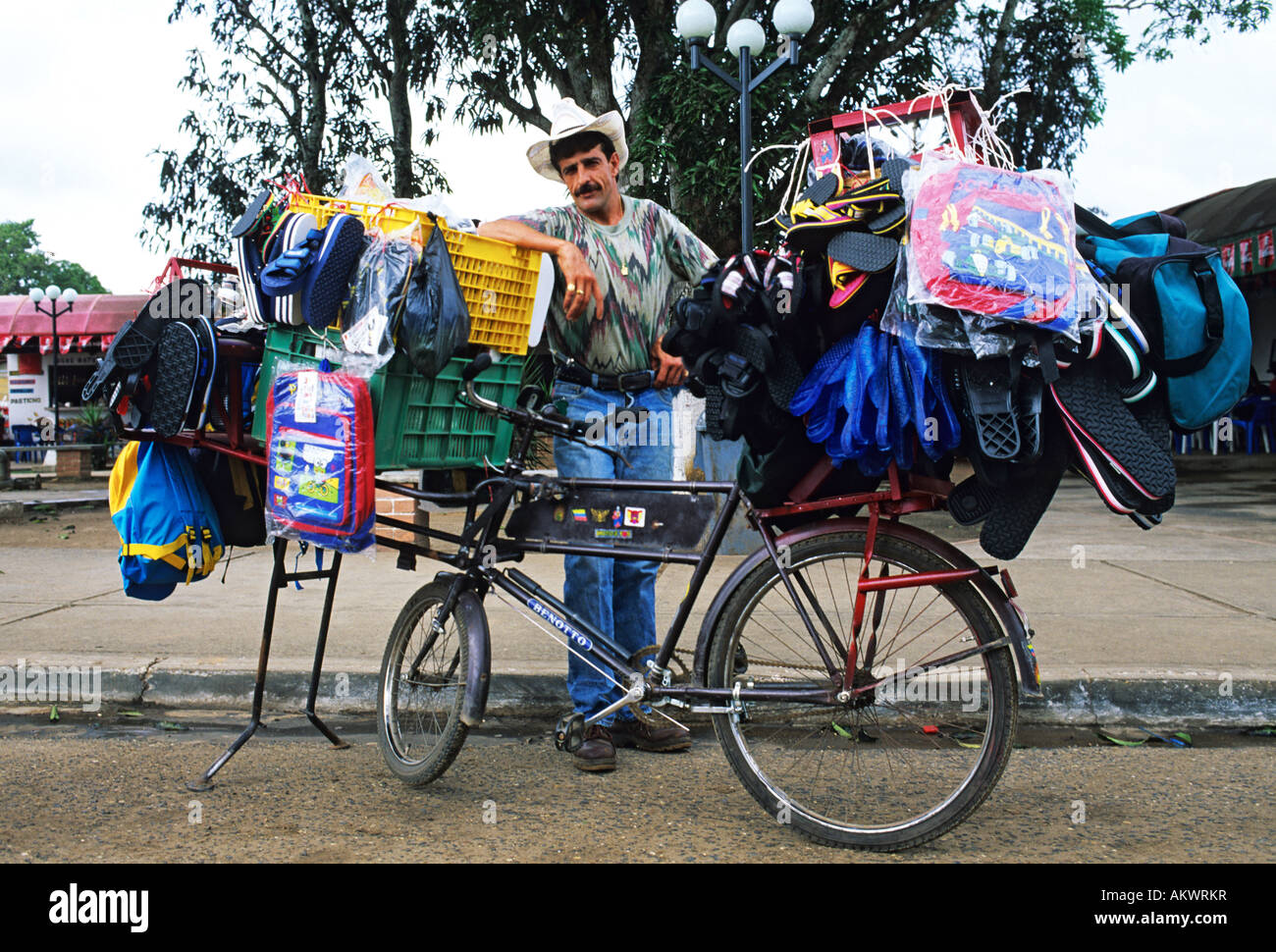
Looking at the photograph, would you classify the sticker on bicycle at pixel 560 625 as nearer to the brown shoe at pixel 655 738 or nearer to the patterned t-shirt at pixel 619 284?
the brown shoe at pixel 655 738

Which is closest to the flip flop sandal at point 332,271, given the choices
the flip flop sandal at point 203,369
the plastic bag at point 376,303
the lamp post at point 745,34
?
the plastic bag at point 376,303

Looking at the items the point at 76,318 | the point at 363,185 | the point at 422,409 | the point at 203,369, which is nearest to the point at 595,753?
the point at 422,409

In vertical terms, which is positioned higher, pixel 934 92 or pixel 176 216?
pixel 176 216

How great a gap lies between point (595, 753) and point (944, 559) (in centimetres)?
141

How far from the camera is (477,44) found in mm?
13945

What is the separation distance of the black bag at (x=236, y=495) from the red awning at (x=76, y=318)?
82.2 feet

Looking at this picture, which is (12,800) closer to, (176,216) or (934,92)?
(934,92)

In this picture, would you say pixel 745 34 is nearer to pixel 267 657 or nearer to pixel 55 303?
pixel 267 657

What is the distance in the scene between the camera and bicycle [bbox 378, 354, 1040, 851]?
109 inches

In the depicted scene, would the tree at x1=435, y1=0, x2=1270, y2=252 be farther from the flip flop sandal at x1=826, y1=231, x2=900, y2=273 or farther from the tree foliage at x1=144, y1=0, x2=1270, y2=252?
the flip flop sandal at x1=826, y1=231, x2=900, y2=273

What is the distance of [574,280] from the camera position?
3.49m

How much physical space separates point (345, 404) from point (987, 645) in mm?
1823
